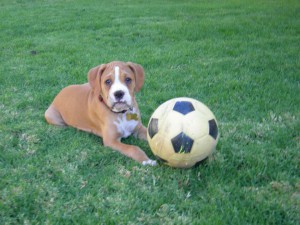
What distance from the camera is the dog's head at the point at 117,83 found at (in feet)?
16.2

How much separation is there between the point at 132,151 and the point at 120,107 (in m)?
0.62

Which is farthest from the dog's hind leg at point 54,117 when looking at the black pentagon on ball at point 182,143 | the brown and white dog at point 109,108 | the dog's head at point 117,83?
the black pentagon on ball at point 182,143

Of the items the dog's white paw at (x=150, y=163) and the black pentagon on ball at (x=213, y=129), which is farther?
the dog's white paw at (x=150, y=163)

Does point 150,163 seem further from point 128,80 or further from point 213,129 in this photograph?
point 128,80

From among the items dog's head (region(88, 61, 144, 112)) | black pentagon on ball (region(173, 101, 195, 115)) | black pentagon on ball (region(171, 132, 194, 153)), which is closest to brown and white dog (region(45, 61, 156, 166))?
dog's head (region(88, 61, 144, 112))

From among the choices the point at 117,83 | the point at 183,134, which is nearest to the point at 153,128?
the point at 183,134

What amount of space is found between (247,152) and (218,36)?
637 cm

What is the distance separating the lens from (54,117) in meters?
6.00

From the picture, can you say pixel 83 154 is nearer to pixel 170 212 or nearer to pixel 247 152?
pixel 170 212

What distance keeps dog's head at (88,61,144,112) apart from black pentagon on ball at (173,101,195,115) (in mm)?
855

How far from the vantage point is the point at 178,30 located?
37.1ft

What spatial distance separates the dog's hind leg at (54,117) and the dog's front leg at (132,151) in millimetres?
1170

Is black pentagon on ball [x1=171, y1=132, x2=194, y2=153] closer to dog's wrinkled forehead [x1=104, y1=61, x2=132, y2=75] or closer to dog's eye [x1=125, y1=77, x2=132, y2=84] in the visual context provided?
dog's eye [x1=125, y1=77, x2=132, y2=84]

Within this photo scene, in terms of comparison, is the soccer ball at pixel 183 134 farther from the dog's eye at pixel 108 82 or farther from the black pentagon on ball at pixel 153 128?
the dog's eye at pixel 108 82
